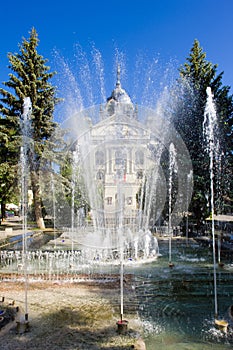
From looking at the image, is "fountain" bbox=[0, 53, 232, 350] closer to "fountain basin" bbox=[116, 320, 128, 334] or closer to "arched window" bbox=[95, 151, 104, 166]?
"fountain basin" bbox=[116, 320, 128, 334]

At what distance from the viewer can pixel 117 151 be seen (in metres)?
36.1

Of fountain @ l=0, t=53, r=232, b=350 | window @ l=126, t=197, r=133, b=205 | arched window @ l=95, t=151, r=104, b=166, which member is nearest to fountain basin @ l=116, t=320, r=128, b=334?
fountain @ l=0, t=53, r=232, b=350

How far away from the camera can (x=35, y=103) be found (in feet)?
74.2

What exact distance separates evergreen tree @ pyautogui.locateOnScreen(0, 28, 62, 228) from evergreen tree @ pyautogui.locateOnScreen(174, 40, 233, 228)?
940cm

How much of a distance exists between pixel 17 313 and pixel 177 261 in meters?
6.64

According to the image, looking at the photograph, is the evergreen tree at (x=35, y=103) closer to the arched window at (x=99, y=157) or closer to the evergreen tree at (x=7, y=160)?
the evergreen tree at (x=7, y=160)

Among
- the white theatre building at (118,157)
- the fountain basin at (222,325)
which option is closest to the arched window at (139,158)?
the white theatre building at (118,157)

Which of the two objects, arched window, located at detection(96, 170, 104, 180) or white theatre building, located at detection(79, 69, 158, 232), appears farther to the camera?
arched window, located at detection(96, 170, 104, 180)

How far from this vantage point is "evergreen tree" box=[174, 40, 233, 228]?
18391 millimetres

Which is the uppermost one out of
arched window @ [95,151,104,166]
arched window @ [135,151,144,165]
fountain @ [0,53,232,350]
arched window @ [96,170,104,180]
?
arched window @ [95,151,104,166]

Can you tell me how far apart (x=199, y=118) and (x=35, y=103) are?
38.4 feet

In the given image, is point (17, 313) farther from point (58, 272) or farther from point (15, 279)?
point (58, 272)

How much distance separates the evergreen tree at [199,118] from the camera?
18.4 m

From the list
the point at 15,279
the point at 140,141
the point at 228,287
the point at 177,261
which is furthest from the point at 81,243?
the point at 140,141
